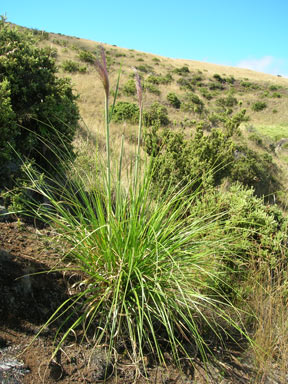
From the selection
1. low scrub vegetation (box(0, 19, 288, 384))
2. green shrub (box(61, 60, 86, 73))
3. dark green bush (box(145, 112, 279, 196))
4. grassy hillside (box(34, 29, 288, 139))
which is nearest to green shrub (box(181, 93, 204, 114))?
grassy hillside (box(34, 29, 288, 139))

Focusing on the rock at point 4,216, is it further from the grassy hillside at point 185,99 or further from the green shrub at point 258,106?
the green shrub at point 258,106

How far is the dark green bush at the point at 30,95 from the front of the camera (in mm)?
3771

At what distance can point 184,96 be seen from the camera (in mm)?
23375

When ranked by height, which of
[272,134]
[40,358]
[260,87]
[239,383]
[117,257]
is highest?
[260,87]

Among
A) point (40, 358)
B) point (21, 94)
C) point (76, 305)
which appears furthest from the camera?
point (21, 94)

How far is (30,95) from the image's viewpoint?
4.11m

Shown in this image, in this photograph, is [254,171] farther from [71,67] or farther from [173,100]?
[71,67]

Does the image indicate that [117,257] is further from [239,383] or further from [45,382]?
[239,383]

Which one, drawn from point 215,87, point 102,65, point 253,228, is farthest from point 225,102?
point 102,65

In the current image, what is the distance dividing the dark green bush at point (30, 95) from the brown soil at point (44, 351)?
1.62m

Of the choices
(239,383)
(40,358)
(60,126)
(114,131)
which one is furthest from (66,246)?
(114,131)

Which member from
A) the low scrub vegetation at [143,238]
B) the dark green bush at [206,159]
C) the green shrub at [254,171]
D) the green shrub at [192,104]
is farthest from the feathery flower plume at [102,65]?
the green shrub at [192,104]

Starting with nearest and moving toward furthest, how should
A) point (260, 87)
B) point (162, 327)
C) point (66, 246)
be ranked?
point (162, 327), point (66, 246), point (260, 87)

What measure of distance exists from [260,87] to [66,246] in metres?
41.8
